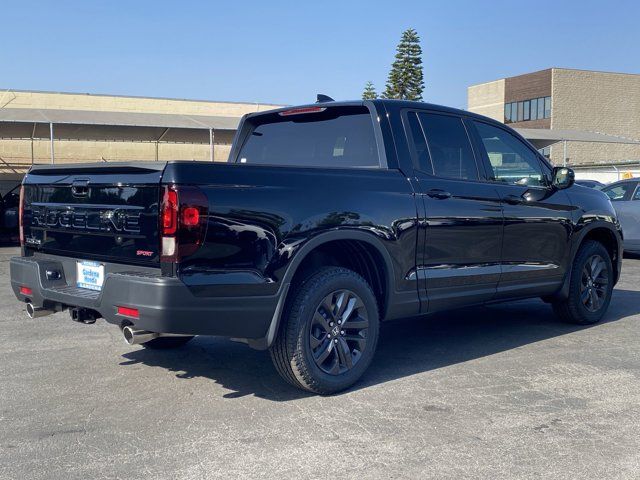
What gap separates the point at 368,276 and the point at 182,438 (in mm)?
1822

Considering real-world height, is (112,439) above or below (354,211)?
below

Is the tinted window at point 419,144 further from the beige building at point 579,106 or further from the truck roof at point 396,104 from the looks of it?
the beige building at point 579,106

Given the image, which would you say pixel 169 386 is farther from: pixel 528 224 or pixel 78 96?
pixel 78 96

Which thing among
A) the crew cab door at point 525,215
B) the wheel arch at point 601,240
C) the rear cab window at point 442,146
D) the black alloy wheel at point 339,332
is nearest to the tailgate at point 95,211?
the black alloy wheel at point 339,332

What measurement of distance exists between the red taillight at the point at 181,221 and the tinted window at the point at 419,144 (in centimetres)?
198

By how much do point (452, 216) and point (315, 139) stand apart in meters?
1.22

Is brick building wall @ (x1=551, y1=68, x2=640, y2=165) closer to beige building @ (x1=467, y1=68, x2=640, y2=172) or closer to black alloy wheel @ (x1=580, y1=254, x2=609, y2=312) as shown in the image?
beige building @ (x1=467, y1=68, x2=640, y2=172)

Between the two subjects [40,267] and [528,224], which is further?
[528,224]

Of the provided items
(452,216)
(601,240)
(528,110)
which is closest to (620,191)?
(601,240)

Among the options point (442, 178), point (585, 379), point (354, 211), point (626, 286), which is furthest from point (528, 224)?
point (626, 286)

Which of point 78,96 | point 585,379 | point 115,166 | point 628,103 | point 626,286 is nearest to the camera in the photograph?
point 115,166

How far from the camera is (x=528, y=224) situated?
20.1 ft

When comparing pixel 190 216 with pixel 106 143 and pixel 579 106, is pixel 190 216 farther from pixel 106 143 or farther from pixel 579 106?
pixel 579 106

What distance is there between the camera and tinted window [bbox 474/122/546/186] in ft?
19.9
